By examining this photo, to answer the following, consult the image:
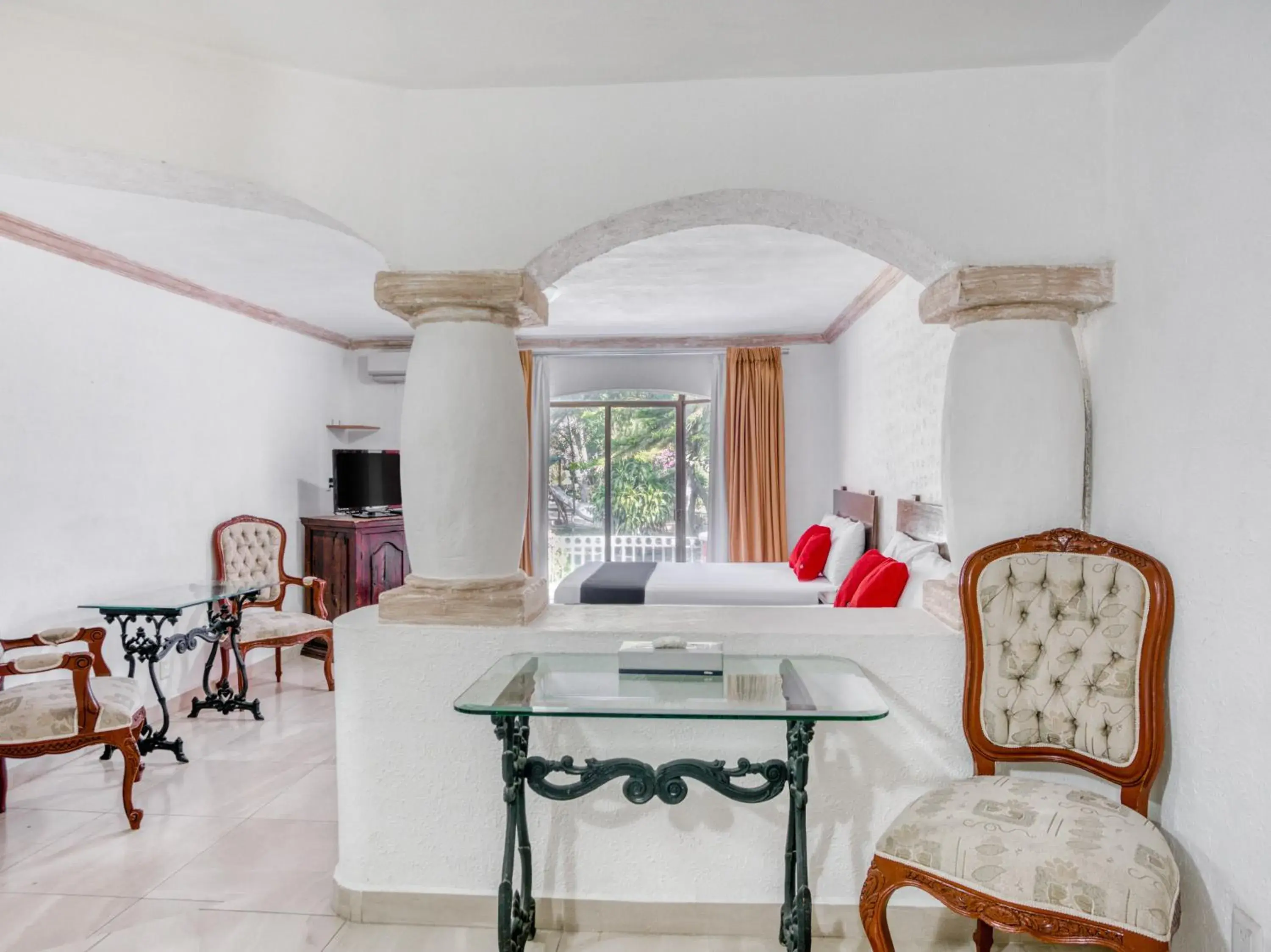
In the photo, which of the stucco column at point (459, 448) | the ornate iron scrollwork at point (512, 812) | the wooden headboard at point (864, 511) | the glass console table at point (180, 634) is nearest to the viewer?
the ornate iron scrollwork at point (512, 812)

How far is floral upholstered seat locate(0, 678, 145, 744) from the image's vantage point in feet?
8.80

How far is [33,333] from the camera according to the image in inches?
136

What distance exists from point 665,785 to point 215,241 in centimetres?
329

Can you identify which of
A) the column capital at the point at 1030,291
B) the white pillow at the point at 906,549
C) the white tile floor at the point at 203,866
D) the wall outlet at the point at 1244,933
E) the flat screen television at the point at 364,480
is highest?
the column capital at the point at 1030,291

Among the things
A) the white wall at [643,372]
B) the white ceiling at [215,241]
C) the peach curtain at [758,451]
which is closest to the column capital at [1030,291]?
the white ceiling at [215,241]

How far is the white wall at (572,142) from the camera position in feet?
6.47

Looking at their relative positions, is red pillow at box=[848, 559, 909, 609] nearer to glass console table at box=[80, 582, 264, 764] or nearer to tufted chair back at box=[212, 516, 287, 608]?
glass console table at box=[80, 582, 264, 764]

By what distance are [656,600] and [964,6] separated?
3.44 meters

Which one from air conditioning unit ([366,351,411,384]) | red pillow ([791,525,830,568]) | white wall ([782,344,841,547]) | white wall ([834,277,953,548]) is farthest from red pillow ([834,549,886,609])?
air conditioning unit ([366,351,411,384])

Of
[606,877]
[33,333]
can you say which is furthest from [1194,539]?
[33,333]

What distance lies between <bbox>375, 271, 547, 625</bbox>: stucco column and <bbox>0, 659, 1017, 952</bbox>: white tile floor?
0.86 meters

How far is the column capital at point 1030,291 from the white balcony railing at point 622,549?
501cm

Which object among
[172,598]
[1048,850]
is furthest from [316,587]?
[1048,850]

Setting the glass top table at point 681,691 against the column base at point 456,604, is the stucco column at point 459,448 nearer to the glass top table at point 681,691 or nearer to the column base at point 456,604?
the column base at point 456,604
